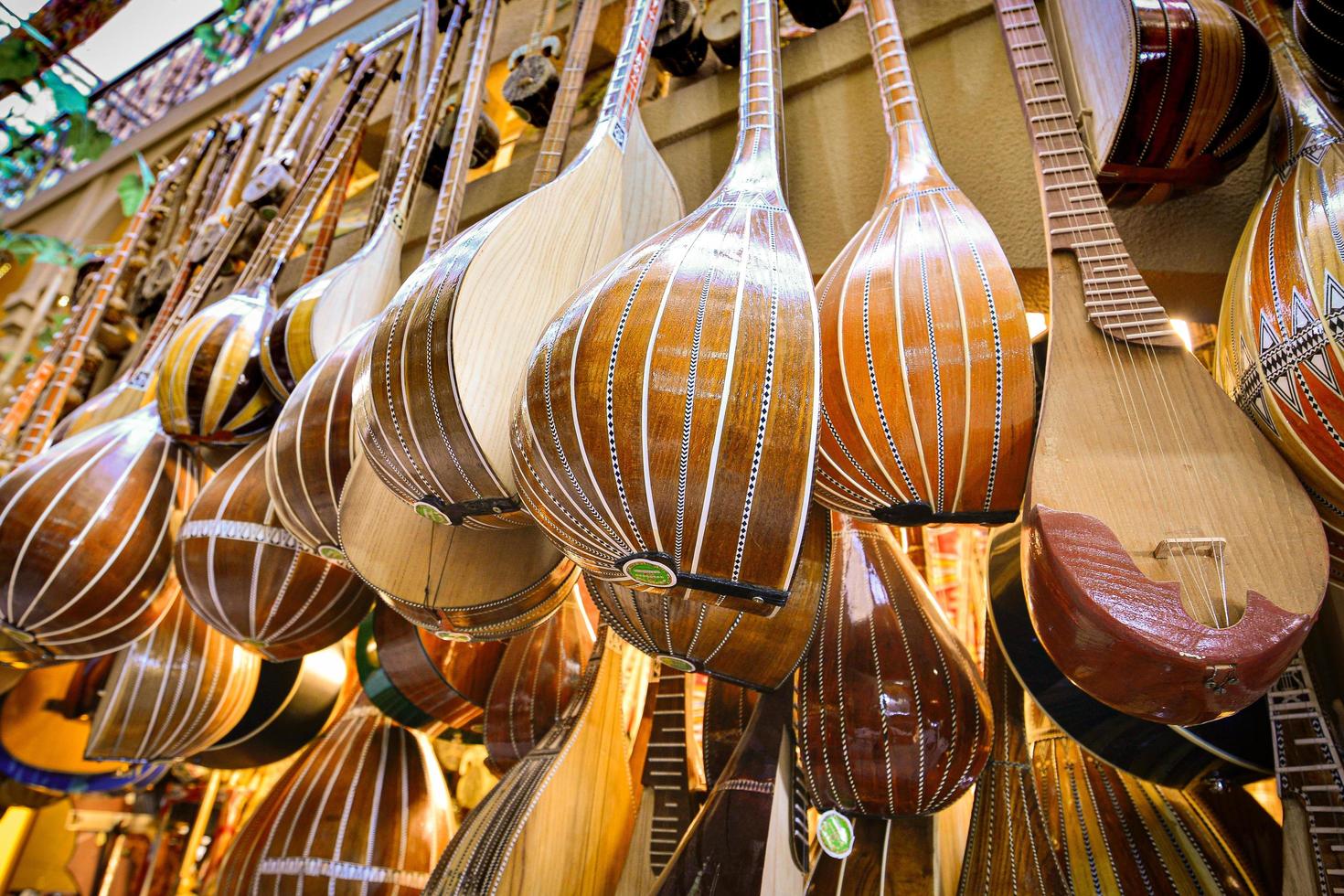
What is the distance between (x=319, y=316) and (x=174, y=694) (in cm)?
77

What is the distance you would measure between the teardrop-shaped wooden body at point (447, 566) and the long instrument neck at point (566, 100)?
1.56 ft

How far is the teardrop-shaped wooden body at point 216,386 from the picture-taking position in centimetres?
121

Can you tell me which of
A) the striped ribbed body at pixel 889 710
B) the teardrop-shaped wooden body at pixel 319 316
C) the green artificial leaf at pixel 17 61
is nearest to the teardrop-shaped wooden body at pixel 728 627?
the striped ribbed body at pixel 889 710

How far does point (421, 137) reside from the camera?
4.78ft

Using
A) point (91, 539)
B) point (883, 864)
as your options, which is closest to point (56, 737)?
point (91, 539)

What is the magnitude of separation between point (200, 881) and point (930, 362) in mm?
2494

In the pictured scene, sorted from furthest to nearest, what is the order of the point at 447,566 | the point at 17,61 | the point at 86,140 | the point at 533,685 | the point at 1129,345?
the point at 86,140
the point at 17,61
the point at 533,685
the point at 447,566
the point at 1129,345

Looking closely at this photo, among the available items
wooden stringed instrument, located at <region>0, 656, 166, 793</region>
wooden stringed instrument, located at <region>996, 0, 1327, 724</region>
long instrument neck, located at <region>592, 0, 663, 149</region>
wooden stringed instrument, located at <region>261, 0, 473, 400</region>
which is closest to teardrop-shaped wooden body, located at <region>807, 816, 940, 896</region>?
wooden stringed instrument, located at <region>996, 0, 1327, 724</region>

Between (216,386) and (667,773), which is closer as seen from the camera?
(667,773)

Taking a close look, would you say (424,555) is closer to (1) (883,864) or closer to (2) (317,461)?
(2) (317,461)

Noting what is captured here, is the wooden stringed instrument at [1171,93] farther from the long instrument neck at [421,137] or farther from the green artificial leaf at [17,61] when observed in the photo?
the green artificial leaf at [17,61]

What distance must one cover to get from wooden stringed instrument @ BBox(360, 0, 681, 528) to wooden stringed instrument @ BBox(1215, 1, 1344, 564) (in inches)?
23.4

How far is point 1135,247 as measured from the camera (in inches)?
34.8

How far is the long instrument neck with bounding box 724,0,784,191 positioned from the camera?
2.59 feet
